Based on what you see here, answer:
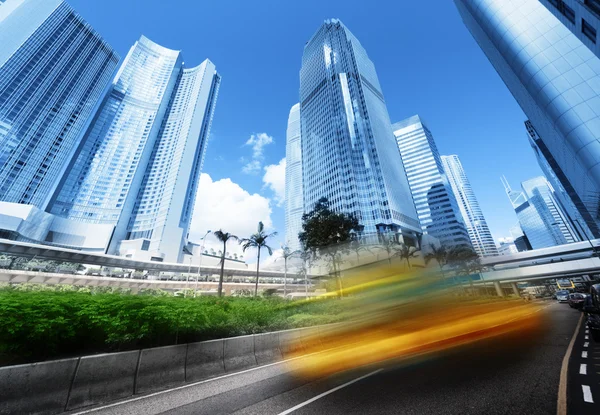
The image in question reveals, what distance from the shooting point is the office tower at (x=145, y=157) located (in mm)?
111125

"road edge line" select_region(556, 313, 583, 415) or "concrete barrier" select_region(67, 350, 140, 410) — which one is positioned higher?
"concrete barrier" select_region(67, 350, 140, 410)

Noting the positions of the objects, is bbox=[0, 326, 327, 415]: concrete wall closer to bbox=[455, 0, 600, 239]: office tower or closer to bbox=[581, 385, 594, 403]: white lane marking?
bbox=[581, 385, 594, 403]: white lane marking

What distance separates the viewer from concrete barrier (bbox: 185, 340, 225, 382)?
23.8 ft

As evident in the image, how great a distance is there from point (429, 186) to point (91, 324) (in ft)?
527

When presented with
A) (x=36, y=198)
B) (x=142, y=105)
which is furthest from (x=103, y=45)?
(x=36, y=198)

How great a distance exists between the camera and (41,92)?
10056 cm

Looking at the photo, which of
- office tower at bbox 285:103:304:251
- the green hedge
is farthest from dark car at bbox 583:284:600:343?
office tower at bbox 285:103:304:251

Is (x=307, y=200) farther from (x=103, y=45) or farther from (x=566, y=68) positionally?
(x=103, y=45)

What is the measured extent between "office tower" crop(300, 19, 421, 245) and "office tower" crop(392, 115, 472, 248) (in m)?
34.9

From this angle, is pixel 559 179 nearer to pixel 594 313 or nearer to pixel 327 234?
pixel 327 234

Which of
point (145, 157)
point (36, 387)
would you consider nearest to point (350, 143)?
point (36, 387)

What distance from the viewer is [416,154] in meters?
152

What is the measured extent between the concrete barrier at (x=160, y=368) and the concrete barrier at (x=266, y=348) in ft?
10.1

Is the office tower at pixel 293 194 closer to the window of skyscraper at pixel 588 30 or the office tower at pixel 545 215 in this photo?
the window of skyscraper at pixel 588 30
